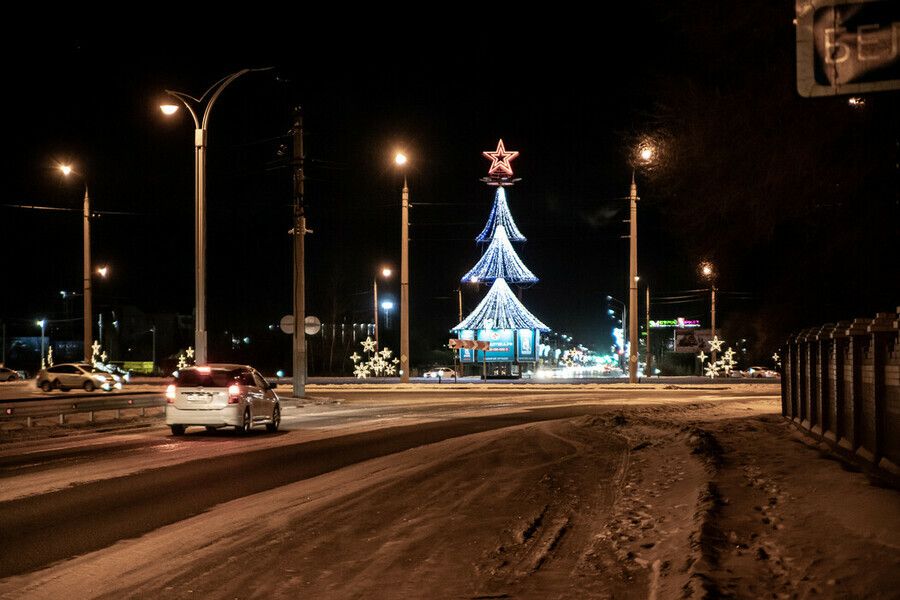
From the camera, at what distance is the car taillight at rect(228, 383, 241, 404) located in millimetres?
20844

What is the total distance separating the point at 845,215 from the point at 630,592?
10.7 metres

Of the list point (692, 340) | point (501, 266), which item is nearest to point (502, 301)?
point (501, 266)

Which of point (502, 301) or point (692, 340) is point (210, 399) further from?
point (692, 340)

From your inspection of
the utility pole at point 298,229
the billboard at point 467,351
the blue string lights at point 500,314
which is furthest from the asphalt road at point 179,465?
the billboard at point 467,351

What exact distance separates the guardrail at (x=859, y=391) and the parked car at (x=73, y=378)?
132ft

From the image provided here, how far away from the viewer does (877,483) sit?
391 inches

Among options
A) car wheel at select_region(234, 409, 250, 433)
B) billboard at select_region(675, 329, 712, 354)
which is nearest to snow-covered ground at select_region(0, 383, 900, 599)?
car wheel at select_region(234, 409, 250, 433)

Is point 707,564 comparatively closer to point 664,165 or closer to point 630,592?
point 630,592

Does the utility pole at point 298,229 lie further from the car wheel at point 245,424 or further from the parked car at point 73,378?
the parked car at point 73,378

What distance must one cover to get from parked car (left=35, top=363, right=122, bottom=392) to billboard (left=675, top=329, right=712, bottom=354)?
61.3 meters

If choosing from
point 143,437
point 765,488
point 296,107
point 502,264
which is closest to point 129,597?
point 765,488

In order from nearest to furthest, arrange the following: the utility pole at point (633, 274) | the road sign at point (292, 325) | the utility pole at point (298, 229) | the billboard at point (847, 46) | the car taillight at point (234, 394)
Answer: the billboard at point (847, 46)
the car taillight at point (234, 394)
the road sign at point (292, 325)
the utility pole at point (298, 229)
the utility pole at point (633, 274)

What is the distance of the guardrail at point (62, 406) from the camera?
72.5 feet

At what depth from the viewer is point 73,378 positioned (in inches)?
1939
